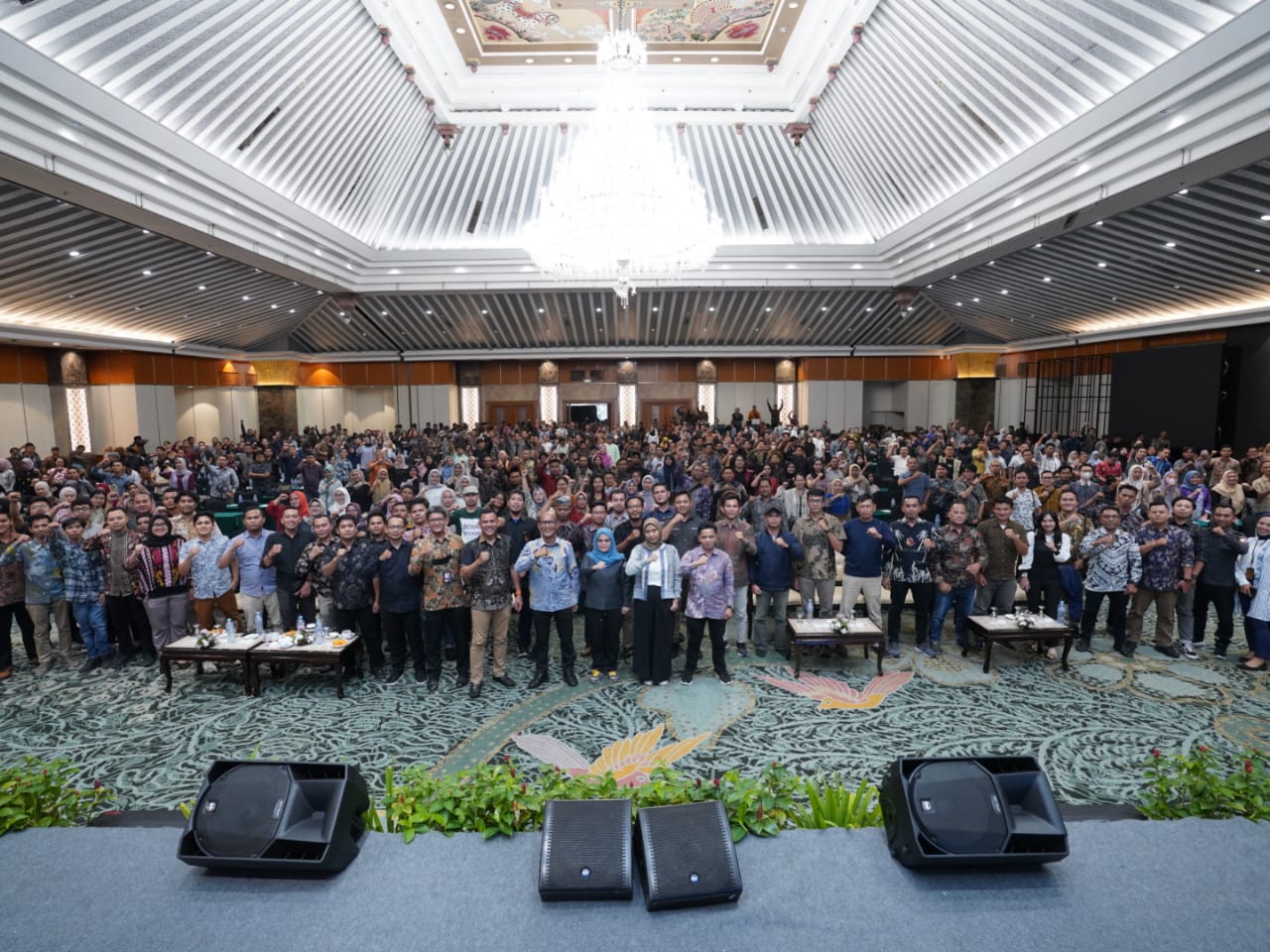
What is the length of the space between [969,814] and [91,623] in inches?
253

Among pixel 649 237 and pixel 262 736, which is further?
pixel 649 237

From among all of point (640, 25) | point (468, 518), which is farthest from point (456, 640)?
point (640, 25)

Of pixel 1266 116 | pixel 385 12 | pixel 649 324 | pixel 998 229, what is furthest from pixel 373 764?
pixel 649 324

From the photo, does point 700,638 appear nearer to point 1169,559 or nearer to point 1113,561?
point 1113,561

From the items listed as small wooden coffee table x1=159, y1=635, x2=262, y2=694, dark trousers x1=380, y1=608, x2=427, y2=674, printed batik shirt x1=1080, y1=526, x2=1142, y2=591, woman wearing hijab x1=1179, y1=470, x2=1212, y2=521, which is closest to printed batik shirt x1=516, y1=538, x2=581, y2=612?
dark trousers x1=380, y1=608, x2=427, y2=674

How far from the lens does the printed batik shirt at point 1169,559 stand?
18.0 ft

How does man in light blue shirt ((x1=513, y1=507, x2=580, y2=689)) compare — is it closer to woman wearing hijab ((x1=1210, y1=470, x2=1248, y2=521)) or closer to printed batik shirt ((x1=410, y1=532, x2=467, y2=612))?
printed batik shirt ((x1=410, y1=532, x2=467, y2=612))

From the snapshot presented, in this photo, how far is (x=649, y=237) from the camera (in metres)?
7.96

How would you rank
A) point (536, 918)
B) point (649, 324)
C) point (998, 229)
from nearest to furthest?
point (536, 918), point (998, 229), point (649, 324)

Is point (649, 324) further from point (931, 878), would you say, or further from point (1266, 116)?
point (931, 878)

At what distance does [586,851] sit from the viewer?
6.47ft

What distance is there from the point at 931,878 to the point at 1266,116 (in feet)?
25.1

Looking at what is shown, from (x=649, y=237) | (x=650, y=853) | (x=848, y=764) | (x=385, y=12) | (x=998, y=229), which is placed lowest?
(x=848, y=764)

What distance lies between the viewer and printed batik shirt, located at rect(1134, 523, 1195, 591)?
5.48 meters
